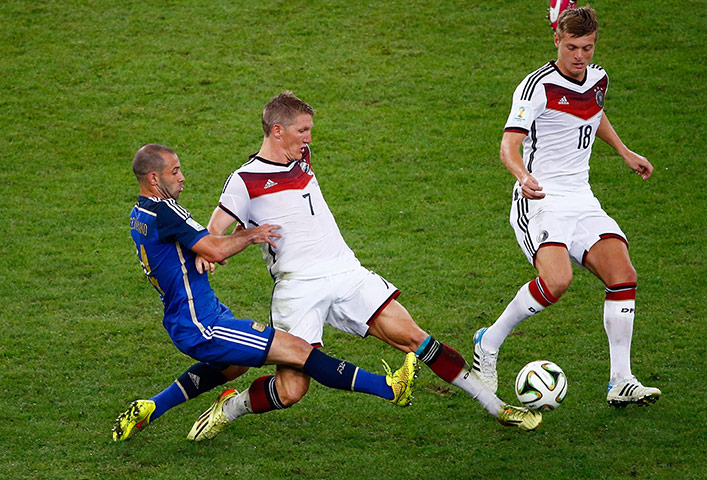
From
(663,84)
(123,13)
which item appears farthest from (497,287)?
(123,13)

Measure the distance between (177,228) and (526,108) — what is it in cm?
244

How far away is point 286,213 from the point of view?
17.9 ft

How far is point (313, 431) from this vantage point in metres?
5.66

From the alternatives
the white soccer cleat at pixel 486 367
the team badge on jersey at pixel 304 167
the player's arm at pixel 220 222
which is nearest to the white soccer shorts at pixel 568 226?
the white soccer cleat at pixel 486 367

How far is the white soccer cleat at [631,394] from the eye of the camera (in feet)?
18.0

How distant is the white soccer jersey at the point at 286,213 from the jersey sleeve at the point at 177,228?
0.35 metres

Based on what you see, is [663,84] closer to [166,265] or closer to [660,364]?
[660,364]

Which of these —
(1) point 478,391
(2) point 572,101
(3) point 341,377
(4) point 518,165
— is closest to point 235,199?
(3) point 341,377

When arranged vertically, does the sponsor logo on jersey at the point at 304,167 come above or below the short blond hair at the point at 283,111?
below

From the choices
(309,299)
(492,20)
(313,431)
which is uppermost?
(492,20)

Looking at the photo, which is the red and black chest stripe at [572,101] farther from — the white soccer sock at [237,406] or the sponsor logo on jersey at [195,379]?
the sponsor logo on jersey at [195,379]

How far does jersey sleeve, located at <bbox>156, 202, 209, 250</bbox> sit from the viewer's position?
16.5 feet

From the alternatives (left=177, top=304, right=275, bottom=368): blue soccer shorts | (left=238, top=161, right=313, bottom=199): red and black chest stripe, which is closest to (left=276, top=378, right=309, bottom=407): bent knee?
(left=177, top=304, right=275, bottom=368): blue soccer shorts

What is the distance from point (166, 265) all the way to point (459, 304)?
3.13 metres
